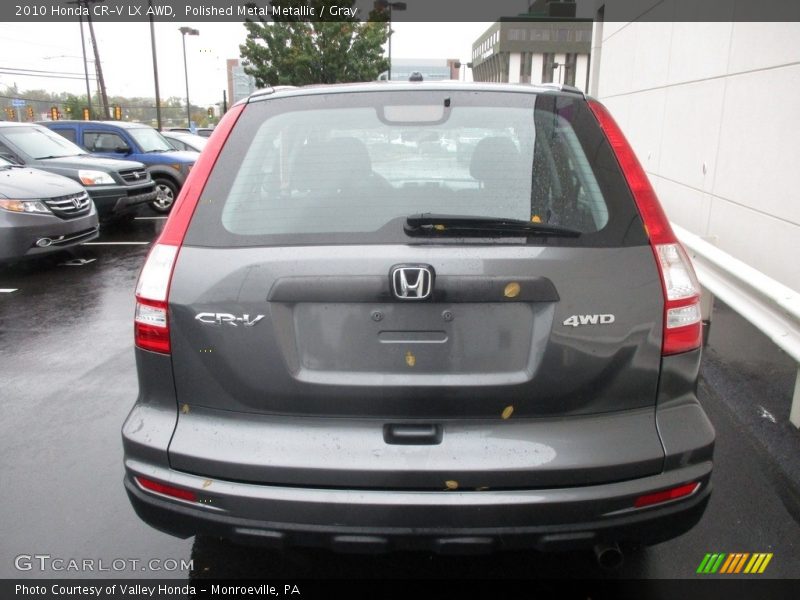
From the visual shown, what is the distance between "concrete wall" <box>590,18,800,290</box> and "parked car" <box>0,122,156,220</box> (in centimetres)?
848

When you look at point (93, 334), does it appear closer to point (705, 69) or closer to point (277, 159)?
point (277, 159)

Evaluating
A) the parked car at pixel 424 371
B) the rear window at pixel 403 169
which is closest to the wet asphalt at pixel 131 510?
the parked car at pixel 424 371

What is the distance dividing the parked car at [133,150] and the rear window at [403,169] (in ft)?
38.3

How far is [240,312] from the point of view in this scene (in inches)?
83.4

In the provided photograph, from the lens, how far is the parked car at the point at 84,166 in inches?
424

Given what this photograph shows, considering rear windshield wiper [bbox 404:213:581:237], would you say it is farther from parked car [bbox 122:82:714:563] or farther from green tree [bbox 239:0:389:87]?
green tree [bbox 239:0:389:87]

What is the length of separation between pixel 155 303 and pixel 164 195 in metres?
12.3

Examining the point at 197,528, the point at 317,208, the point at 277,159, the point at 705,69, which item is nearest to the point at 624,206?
the point at 317,208

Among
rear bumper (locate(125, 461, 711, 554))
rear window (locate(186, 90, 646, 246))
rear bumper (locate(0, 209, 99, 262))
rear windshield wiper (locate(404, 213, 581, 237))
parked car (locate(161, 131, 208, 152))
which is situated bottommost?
rear bumper (locate(0, 209, 99, 262))

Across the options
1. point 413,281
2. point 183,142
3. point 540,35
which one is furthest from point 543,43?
point 413,281

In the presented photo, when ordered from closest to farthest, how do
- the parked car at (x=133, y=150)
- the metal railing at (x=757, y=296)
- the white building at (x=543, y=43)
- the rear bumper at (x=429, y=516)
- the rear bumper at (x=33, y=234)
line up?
the rear bumper at (x=429, y=516) → the metal railing at (x=757, y=296) → the rear bumper at (x=33, y=234) → the parked car at (x=133, y=150) → the white building at (x=543, y=43)

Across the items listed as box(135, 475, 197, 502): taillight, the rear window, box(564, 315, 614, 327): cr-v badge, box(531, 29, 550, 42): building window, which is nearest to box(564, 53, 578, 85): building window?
box(531, 29, 550, 42): building window

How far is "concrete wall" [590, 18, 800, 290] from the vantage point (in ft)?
19.1

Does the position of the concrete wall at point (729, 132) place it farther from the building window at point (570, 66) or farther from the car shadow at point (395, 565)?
the building window at point (570, 66)
